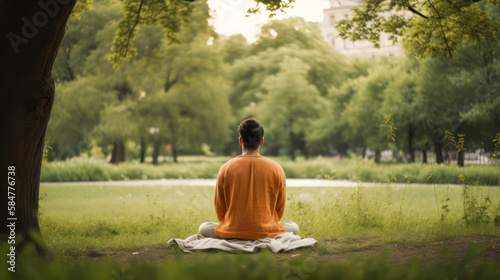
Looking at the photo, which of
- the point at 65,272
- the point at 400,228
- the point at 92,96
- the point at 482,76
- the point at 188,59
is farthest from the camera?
the point at 188,59

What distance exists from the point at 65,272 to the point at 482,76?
69.3 ft

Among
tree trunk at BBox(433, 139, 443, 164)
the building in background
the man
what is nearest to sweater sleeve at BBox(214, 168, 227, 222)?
the man

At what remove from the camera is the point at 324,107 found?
33.6 metres

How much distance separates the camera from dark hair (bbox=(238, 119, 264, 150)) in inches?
232

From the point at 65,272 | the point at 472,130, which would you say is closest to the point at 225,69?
the point at 472,130

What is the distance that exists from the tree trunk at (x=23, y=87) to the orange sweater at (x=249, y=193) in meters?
2.32

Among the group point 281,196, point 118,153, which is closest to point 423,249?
point 281,196

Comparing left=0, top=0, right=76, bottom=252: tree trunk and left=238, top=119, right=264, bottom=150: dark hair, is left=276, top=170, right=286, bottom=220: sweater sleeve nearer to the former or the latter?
left=238, top=119, right=264, bottom=150: dark hair

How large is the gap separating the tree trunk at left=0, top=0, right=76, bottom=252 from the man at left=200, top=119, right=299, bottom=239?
7.66 ft

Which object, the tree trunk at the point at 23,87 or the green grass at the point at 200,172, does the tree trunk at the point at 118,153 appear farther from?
the tree trunk at the point at 23,87

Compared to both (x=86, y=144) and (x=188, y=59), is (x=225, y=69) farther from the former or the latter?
(x=86, y=144)

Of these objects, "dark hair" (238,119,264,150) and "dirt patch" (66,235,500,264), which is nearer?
"dark hair" (238,119,264,150)

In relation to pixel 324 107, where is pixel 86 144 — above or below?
below

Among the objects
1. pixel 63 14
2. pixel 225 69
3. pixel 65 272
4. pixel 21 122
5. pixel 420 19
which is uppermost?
pixel 225 69
